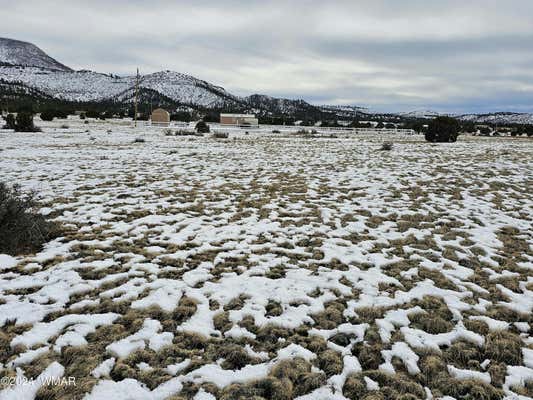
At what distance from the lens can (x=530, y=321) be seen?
12.1ft

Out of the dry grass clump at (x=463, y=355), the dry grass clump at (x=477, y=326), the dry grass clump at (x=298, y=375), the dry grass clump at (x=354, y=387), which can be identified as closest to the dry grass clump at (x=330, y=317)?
the dry grass clump at (x=298, y=375)

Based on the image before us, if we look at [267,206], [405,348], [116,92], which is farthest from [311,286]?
[116,92]

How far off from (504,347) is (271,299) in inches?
91.9

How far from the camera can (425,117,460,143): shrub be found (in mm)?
28328

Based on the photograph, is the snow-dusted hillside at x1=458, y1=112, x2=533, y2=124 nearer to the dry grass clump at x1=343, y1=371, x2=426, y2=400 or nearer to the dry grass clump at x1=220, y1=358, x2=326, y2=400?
the dry grass clump at x1=343, y1=371, x2=426, y2=400

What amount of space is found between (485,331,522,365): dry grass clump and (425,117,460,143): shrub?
28.6 m

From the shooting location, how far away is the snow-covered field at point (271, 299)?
2.77m

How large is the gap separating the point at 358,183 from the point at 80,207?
7.76 metres

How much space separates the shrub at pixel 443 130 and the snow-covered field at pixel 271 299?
2200 cm

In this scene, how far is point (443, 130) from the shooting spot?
2839cm

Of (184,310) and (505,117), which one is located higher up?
(505,117)

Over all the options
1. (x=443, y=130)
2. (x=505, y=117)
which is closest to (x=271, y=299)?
(x=443, y=130)

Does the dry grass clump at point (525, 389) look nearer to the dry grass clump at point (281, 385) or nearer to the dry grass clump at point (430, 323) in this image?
the dry grass clump at point (430, 323)

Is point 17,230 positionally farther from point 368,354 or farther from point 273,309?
point 368,354
